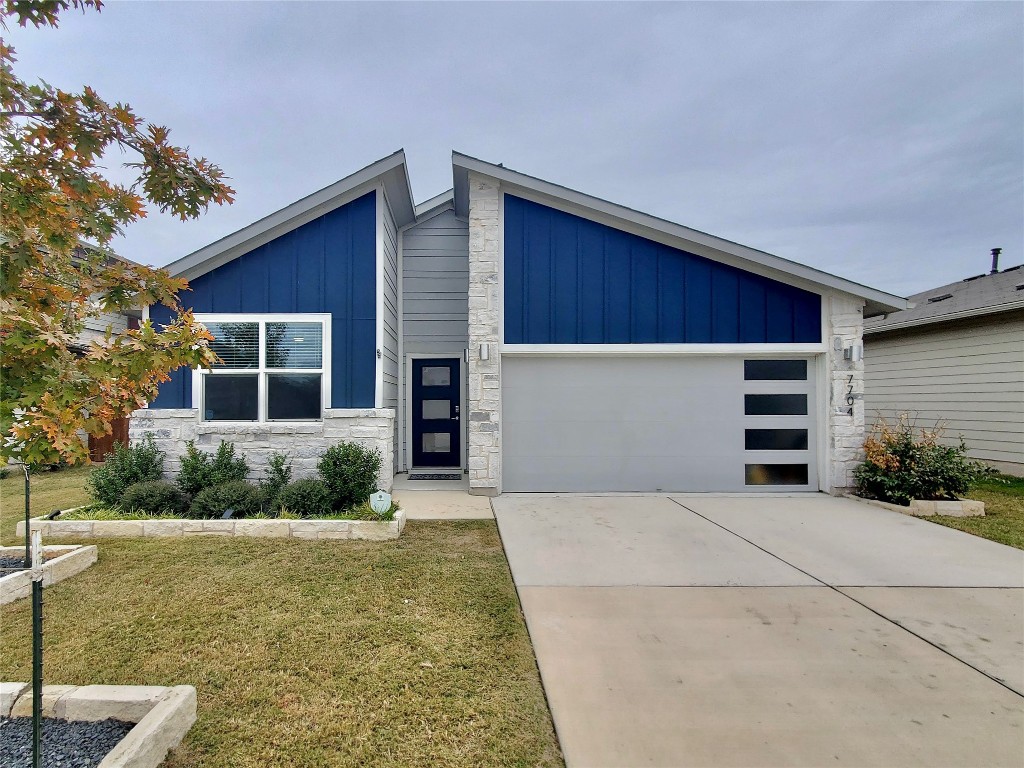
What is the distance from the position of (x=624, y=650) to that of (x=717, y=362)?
5.42m

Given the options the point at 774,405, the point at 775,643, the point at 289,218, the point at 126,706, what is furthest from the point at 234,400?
the point at 774,405

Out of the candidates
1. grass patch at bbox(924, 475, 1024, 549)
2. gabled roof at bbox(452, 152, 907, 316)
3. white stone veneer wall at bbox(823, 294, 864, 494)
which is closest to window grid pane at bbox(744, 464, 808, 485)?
white stone veneer wall at bbox(823, 294, 864, 494)

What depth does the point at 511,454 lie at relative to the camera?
7098 millimetres

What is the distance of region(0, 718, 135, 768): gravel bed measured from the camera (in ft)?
5.96

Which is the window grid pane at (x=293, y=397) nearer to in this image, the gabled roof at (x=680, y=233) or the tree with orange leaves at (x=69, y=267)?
the gabled roof at (x=680, y=233)

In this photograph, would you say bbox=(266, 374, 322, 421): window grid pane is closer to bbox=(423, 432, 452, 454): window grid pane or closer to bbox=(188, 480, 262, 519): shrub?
bbox=(188, 480, 262, 519): shrub

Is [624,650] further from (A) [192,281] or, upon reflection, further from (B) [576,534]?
(A) [192,281]

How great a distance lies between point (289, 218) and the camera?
626cm

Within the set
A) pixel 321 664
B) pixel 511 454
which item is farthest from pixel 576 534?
pixel 321 664

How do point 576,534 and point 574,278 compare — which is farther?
point 574,278

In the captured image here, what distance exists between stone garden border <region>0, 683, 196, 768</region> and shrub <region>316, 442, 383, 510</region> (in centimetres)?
346

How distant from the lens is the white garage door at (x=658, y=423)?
713 cm

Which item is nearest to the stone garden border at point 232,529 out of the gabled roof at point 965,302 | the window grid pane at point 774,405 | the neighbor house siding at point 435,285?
the neighbor house siding at point 435,285

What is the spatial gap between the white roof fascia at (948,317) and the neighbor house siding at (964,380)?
29cm
